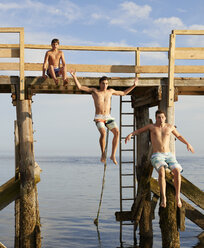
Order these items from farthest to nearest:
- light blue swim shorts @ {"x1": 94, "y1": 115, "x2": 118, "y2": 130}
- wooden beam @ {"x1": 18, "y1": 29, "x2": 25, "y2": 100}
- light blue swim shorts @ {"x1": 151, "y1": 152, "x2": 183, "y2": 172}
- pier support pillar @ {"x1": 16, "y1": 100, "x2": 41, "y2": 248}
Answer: pier support pillar @ {"x1": 16, "y1": 100, "x2": 41, "y2": 248}
wooden beam @ {"x1": 18, "y1": 29, "x2": 25, "y2": 100}
light blue swim shorts @ {"x1": 94, "y1": 115, "x2": 118, "y2": 130}
light blue swim shorts @ {"x1": 151, "y1": 152, "x2": 183, "y2": 172}

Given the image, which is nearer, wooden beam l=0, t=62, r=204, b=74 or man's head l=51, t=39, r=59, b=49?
man's head l=51, t=39, r=59, b=49

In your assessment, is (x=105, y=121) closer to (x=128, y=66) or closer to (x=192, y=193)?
(x=128, y=66)

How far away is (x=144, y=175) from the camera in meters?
12.3

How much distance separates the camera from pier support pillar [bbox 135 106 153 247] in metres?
12.3

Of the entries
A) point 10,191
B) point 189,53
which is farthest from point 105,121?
point 10,191

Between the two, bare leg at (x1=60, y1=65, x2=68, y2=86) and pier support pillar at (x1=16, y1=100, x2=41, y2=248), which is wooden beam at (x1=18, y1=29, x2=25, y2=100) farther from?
bare leg at (x1=60, y1=65, x2=68, y2=86)

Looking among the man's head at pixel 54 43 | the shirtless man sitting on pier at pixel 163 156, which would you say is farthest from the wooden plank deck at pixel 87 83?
the shirtless man sitting on pier at pixel 163 156

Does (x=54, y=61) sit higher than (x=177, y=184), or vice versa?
(x=54, y=61)

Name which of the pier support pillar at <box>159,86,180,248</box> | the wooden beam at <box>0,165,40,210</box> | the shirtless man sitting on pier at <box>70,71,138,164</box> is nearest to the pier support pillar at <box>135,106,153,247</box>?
the pier support pillar at <box>159,86,180,248</box>

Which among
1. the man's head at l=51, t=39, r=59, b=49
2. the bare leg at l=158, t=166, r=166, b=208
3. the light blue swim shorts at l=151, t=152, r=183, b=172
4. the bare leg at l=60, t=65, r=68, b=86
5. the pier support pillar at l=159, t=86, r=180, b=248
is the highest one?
the man's head at l=51, t=39, r=59, b=49

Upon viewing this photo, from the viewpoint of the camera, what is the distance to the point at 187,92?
13.1 meters

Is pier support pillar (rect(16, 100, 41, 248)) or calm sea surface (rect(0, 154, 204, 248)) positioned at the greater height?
pier support pillar (rect(16, 100, 41, 248))

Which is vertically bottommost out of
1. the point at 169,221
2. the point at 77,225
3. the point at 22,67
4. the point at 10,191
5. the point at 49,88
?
the point at 77,225

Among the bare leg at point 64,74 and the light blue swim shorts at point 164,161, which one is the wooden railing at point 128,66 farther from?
the light blue swim shorts at point 164,161
